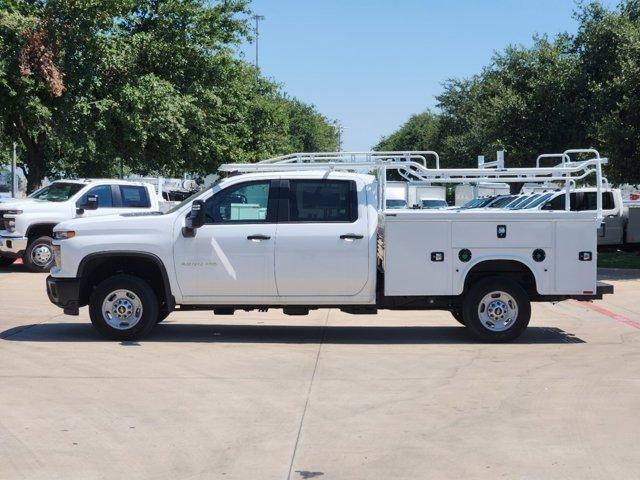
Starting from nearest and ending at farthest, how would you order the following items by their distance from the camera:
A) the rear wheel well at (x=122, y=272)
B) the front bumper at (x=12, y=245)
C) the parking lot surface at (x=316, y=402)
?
the parking lot surface at (x=316, y=402), the rear wheel well at (x=122, y=272), the front bumper at (x=12, y=245)

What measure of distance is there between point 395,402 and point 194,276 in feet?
11.6

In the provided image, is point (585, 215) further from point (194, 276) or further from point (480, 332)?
point (194, 276)

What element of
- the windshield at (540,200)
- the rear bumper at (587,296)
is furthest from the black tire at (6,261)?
the rear bumper at (587,296)

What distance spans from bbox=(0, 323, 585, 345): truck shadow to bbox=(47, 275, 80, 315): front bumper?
1.49 ft

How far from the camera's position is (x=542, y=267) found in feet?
34.4

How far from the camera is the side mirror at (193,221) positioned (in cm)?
1030

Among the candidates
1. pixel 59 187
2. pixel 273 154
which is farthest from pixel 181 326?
pixel 273 154

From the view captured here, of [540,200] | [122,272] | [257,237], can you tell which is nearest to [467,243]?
[257,237]

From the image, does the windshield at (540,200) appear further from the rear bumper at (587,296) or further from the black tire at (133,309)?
the black tire at (133,309)

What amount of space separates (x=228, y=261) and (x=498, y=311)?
10.6 feet

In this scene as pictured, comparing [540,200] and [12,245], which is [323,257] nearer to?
[12,245]

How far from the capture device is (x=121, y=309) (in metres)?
10.5

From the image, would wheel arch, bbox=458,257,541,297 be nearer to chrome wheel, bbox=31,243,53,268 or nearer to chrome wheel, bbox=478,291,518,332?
chrome wheel, bbox=478,291,518,332

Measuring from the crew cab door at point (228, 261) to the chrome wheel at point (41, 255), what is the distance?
10.2 metres
